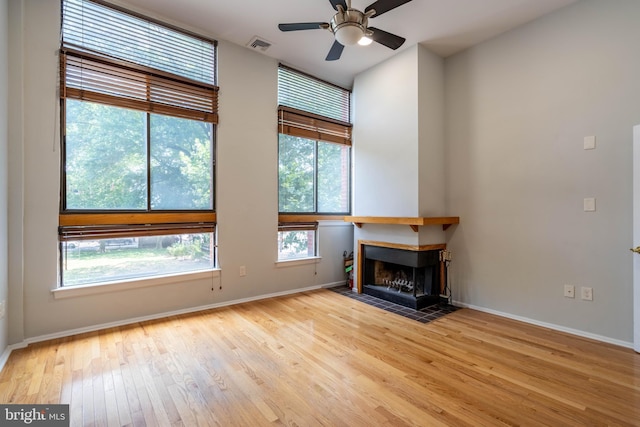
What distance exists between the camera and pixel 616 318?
258 cm

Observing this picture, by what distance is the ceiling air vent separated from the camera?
350 cm

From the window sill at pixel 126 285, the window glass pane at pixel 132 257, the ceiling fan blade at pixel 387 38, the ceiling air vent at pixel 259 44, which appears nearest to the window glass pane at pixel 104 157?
the window glass pane at pixel 132 257

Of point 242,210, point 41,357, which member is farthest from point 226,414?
point 242,210

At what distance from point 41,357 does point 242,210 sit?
2.18 m

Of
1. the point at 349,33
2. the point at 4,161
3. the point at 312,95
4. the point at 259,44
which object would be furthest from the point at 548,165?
the point at 4,161

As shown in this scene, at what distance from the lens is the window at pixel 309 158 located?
4113mm

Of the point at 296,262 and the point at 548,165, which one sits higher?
the point at 548,165

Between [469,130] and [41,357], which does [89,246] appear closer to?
[41,357]

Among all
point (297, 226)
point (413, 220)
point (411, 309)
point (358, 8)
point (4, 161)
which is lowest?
point (411, 309)

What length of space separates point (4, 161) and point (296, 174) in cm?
289

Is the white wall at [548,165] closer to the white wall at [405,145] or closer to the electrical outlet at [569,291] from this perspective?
the electrical outlet at [569,291]

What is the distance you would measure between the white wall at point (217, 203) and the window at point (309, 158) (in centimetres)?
18

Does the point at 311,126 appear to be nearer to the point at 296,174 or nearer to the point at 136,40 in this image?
the point at 296,174

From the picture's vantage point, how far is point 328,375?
81.2 inches
